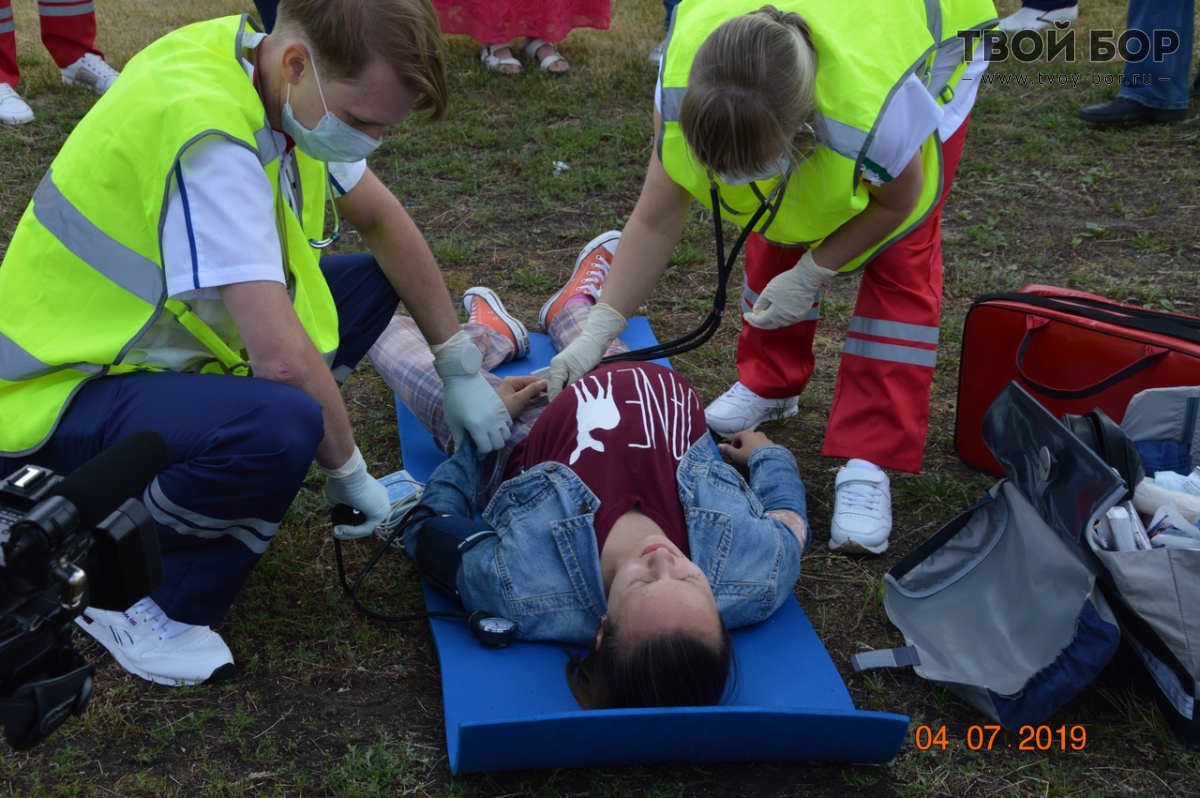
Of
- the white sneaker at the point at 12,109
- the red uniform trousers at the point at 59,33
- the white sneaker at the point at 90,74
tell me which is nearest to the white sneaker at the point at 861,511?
the white sneaker at the point at 12,109

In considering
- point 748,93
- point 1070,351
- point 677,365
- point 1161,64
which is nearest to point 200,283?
point 748,93

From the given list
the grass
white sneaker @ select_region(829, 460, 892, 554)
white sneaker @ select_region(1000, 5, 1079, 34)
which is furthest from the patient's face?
white sneaker @ select_region(1000, 5, 1079, 34)

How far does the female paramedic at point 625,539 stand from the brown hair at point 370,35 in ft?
3.04

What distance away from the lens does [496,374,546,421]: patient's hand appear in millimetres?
2746

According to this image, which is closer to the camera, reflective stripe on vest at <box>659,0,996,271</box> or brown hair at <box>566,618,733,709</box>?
brown hair at <box>566,618,733,709</box>

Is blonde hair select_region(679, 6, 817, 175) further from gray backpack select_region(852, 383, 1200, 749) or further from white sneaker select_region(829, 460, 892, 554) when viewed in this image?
white sneaker select_region(829, 460, 892, 554)

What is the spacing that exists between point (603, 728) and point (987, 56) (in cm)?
209

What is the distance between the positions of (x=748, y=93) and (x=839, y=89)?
0.30 meters

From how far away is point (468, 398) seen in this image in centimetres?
261

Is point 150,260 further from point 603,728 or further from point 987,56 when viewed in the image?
point 987,56

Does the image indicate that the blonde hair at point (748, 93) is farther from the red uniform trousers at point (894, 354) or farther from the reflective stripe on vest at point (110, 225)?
the reflective stripe on vest at point (110, 225)

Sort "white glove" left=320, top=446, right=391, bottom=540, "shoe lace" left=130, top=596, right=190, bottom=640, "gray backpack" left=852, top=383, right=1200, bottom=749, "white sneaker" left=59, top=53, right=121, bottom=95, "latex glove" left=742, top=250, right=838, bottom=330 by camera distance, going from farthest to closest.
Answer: "white sneaker" left=59, top=53, right=121, bottom=95, "latex glove" left=742, top=250, right=838, bottom=330, "white glove" left=320, top=446, right=391, bottom=540, "shoe lace" left=130, top=596, right=190, bottom=640, "gray backpack" left=852, top=383, right=1200, bottom=749

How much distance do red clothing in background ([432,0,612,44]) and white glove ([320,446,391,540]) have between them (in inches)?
161
